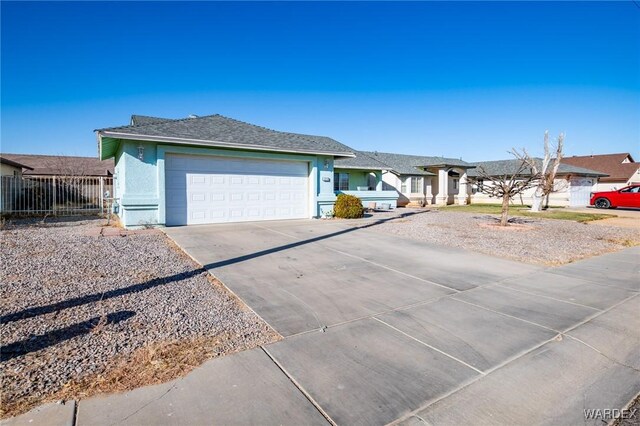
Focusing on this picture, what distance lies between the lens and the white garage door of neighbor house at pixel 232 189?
12570 mm

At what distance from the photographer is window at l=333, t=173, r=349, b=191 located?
24.2 meters

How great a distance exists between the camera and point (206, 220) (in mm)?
13055

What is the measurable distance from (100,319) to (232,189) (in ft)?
32.3

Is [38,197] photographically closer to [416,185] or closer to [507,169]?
[416,185]

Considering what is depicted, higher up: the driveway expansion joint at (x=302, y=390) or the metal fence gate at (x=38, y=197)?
the metal fence gate at (x=38, y=197)

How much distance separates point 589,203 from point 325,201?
27411mm

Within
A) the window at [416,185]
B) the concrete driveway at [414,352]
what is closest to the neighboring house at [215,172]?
the concrete driveway at [414,352]

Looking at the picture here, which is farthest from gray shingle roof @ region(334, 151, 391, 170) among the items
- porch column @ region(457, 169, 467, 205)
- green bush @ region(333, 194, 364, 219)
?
porch column @ region(457, 169, 467, 205)

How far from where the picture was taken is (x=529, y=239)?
11016 mm

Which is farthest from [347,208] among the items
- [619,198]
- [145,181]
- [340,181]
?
[619,198]

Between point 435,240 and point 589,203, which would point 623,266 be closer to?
point 435,240

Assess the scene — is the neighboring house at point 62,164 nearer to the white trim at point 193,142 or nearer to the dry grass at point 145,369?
the white trim at point 193,142

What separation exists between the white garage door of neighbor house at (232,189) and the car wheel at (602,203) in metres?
25.3

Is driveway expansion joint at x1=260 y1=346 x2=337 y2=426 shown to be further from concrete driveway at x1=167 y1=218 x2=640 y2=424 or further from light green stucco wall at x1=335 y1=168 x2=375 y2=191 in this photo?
light green stucco wall at x1=335 y1=168 x2=375 y2=191
